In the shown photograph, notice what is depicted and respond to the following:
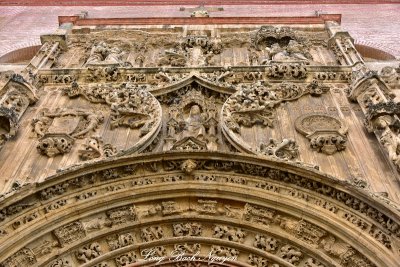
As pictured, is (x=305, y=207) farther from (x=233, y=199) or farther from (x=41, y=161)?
(x=41, y=161)

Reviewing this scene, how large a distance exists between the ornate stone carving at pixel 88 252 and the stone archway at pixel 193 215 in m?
0.01

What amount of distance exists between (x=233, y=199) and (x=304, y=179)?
1.12 meters

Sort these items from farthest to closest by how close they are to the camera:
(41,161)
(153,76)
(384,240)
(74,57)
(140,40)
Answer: (140,40)
(74,57)
(153,76)
(41,161)
(384,240)

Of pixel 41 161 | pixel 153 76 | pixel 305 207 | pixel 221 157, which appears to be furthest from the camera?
pixel 153 76

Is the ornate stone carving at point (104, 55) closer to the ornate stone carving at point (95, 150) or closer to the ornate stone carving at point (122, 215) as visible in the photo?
the ornate stone carving at point (95, 150)

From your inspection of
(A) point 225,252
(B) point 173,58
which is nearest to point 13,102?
(B) point 173,58

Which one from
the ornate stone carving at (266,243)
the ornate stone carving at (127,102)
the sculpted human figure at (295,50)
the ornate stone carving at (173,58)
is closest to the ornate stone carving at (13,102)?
the ornate stone carving at (127,102)

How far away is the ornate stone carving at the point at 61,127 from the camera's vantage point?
8555mm

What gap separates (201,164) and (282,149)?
4.53 feet

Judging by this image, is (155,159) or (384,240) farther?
(155,159)

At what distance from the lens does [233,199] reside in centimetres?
784

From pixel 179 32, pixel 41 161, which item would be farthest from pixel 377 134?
pixel 179 32

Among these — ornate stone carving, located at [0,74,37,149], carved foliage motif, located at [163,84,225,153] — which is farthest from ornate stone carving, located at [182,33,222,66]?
ornate stone carving, located at [0,74,37,149]

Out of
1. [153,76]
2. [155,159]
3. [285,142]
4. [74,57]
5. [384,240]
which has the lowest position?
[384,240]
